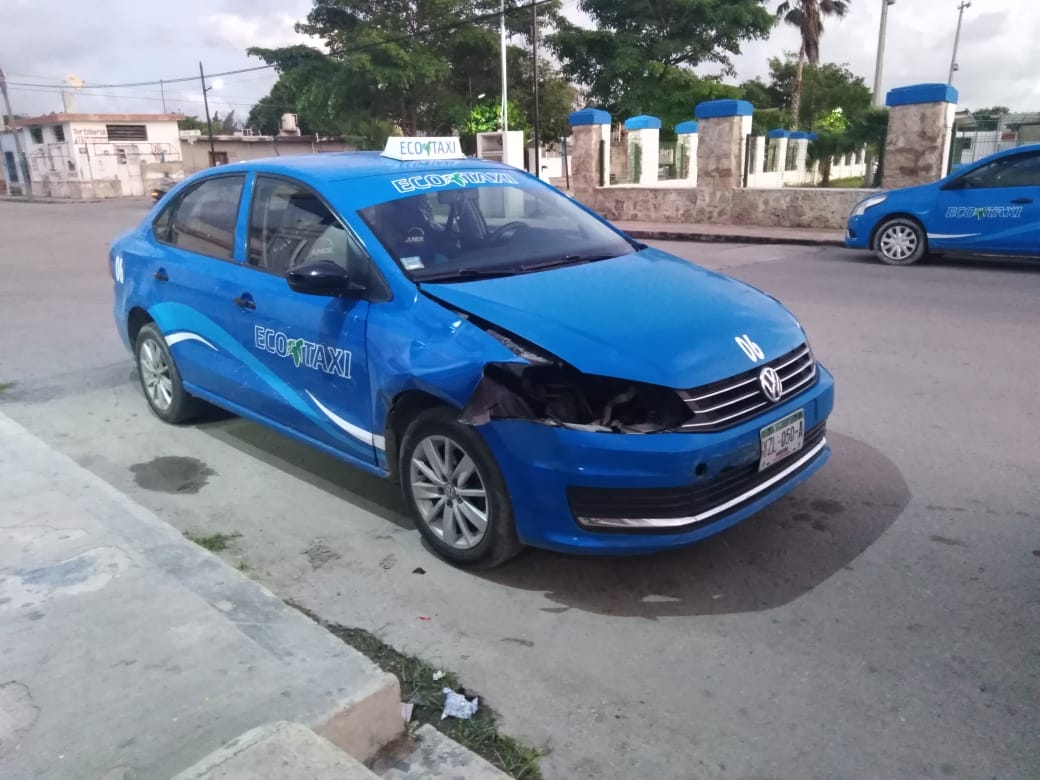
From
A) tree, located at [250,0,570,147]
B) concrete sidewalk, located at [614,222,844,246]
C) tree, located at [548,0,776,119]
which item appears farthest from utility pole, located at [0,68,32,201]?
concrete sidewalk, located at [614,222,844,246]

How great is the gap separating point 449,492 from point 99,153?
165ft

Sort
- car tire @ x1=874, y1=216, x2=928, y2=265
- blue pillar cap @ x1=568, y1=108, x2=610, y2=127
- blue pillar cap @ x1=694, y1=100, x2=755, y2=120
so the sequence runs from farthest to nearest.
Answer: blue pillar cap @ x1=568, y1=108, x2=610, y2=127 < blue pillar cap @ x1=694, y1=100, x2=755, y2=120 < car tire @ x1=874, y1=216, x2=928, y2=265

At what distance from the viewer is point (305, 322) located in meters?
4.09

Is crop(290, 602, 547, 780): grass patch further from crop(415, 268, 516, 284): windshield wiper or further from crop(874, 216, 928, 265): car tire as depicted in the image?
crop(874, 216, 928, 265): car tire

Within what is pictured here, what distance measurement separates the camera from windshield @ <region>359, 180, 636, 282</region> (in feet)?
12.9

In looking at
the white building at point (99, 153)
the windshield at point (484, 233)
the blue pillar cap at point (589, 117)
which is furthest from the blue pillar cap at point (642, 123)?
the white building at point (99, 153)

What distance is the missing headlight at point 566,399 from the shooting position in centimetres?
320

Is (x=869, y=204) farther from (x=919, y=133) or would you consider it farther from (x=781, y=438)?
(x=781, y=438)

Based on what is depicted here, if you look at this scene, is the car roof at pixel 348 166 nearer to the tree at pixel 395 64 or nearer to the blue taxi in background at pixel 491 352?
the blue taxi in background at pixel 491 352

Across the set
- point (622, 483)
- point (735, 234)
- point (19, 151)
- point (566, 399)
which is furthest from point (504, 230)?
point (19, 151)

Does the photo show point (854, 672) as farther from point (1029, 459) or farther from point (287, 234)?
point (287, 234)

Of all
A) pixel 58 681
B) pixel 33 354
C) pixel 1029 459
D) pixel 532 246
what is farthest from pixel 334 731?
pixel 33 354

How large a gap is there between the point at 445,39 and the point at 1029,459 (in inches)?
1484

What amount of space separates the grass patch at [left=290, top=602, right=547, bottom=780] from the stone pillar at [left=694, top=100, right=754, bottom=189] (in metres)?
15.9
